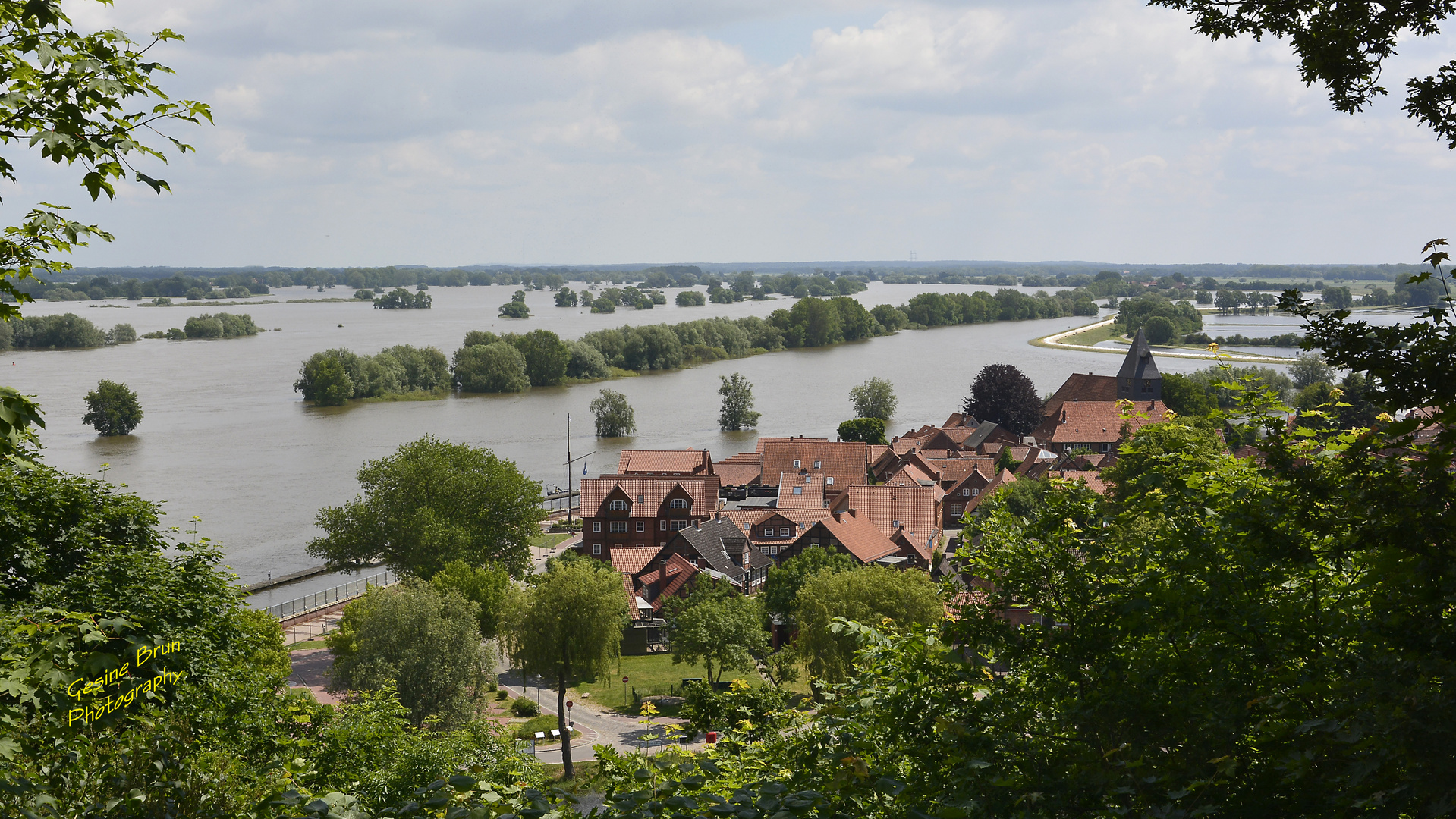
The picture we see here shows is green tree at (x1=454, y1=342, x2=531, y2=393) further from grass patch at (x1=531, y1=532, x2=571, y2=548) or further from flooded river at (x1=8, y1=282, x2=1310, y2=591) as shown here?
grass patch at (x1=531, y1=532, x2=571, y2=548)

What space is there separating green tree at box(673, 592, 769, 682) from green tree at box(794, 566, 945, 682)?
127 centimetres

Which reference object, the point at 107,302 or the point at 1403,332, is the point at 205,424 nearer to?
the point at 1403,332

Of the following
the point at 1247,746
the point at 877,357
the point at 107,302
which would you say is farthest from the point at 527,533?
the point at 107,302

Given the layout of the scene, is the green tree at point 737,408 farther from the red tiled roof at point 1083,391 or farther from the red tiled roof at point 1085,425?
the red tiled roof at point 1083,391

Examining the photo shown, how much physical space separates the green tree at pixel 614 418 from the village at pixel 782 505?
50.7 ft

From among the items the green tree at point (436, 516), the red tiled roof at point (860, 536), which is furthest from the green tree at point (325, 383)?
the red tiled roof at point (860, 536)

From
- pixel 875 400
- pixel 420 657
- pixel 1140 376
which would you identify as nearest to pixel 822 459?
pixel 875 400

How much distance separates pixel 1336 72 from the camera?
188 inches

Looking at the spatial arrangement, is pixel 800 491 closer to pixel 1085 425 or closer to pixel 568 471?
pixel 568 471

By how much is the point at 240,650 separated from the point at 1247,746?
36.5 ft

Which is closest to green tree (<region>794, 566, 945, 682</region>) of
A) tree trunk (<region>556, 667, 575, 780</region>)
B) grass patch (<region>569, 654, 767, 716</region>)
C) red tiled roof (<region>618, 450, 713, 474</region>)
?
grass patch (<region>569, 654, 767, 716</region>)

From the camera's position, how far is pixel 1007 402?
58.1 m

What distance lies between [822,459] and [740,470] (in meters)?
3.86

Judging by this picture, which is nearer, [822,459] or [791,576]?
[791,576]
